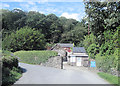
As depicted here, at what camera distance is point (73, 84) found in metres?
8.16

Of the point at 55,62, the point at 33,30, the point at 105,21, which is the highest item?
the point at 105,21

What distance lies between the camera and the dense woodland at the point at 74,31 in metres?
10.5

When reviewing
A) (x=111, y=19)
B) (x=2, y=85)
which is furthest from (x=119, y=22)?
(x=2, y=85)

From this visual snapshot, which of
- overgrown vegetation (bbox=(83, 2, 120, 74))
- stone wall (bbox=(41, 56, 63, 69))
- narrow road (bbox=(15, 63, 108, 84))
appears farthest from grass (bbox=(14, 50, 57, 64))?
overgrown vegetation (bbox=(83, 2, 120, 74))

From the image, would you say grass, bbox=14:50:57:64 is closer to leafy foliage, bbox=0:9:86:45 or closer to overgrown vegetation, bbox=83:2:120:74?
leafy foliage, bbox=0:9:86:45

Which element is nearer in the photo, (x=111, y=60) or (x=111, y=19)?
(x=111, y=19)

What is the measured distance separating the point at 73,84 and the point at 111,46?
658 cm

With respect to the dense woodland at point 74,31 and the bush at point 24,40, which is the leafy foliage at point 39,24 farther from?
the bush at point 24,40

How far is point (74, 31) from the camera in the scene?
47.1m

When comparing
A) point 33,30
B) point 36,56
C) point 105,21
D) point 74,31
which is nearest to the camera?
point 105,21

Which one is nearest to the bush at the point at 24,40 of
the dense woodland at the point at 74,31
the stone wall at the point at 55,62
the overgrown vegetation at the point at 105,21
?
the dense woodland at the point at 74,31

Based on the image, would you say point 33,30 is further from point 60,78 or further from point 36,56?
point 60,78

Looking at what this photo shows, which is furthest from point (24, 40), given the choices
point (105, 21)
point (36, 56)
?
point (105, 21)

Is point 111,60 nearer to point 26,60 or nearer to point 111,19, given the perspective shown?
point 111,19
